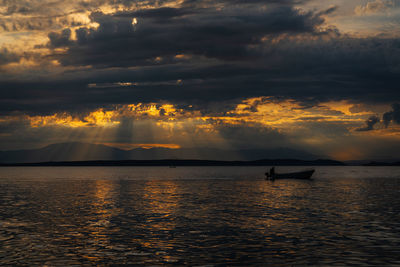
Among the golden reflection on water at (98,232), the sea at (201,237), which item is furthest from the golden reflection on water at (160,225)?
the golden reflection on water at (98,232)

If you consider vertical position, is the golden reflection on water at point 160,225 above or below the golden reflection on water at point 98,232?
above

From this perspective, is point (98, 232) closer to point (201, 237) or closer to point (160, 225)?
point (160, 225)

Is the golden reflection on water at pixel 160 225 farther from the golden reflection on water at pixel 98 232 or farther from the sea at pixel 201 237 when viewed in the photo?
the golden reflection on water at pixel 98 232

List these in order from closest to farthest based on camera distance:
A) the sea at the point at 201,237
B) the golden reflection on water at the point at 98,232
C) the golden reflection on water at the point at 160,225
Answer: the sea at the point at 201,237, the golden reflection on water at the point at 98,232, the golden reflection on water at the point at 160,225

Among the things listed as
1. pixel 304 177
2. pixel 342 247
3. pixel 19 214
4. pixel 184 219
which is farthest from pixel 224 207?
pixel 304 177

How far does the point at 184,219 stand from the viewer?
Result: 43438mm

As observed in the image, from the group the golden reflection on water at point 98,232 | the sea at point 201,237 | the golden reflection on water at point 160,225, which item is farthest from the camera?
the golden reflection on water at point 160,225

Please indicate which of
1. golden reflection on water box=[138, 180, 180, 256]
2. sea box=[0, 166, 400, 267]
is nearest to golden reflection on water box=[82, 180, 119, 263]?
sea box=[0, 166, 400, 267]

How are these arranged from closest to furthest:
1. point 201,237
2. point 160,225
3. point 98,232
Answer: point 201,237
point 98,232
point 160,225

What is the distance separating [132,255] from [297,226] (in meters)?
17.1

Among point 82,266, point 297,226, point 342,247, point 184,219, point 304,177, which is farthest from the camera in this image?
point 304,177

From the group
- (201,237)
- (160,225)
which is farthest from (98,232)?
(201,237)

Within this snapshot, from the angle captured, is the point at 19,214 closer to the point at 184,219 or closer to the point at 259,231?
the point at 184,219

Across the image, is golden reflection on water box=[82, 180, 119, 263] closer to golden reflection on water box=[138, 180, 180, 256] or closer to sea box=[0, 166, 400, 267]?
sea box=[0, 166, 400, 267]
